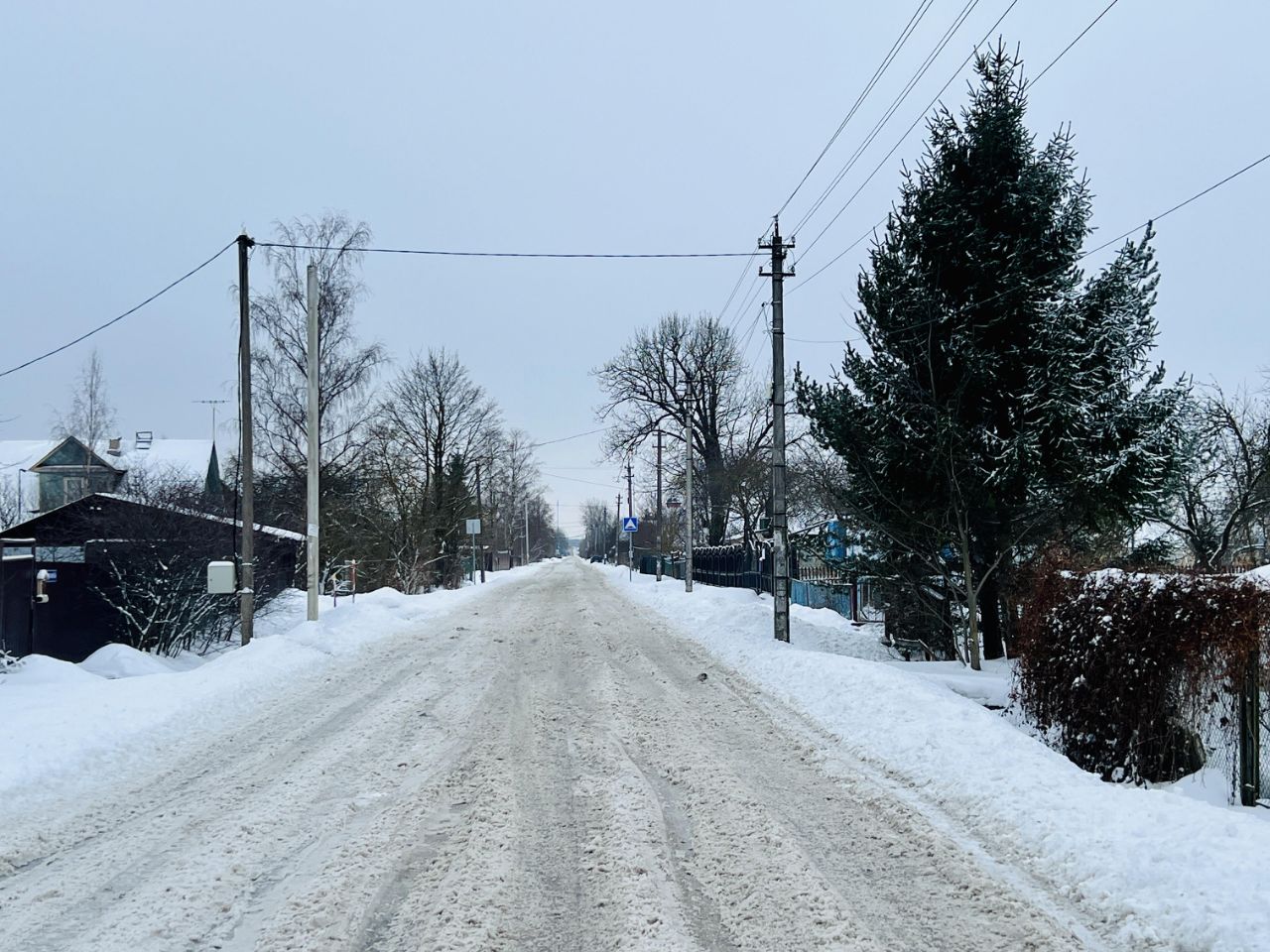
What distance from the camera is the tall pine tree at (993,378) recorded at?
1287cm

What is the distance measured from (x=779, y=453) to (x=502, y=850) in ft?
38.7

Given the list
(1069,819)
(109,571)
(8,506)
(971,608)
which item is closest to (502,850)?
(1069,819)

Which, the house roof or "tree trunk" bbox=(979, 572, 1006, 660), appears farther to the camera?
the house roof

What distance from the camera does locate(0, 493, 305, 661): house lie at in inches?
676

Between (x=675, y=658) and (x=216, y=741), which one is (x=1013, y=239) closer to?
(x=675, y=658)

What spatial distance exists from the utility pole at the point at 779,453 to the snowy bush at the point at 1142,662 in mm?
7659

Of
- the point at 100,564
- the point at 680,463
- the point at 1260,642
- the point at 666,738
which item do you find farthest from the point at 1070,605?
the point at 680,463

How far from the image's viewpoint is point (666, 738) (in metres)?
8.37

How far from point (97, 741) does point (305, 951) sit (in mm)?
5089

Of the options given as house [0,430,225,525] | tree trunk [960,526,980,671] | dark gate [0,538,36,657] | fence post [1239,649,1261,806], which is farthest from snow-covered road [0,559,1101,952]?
house [0,430,225,525]

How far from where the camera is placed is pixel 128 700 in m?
9.61

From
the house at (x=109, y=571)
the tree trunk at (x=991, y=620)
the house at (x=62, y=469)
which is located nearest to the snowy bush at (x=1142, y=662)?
the tree trunk at (x=991, y=620)

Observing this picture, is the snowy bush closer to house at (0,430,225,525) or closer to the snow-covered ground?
the snow-covered ground

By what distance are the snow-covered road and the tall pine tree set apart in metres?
5.81
